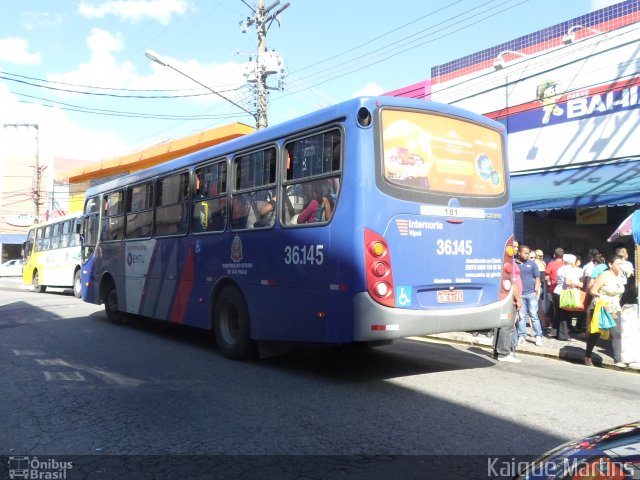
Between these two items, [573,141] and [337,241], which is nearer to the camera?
[337,241]

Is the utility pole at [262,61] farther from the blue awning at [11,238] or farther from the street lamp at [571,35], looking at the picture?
the blue awning at [11,238]

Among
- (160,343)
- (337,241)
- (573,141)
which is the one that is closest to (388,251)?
(337,241)

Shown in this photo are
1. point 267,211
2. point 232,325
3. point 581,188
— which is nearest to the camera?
point 267,211

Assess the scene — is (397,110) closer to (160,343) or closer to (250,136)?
(250,136)

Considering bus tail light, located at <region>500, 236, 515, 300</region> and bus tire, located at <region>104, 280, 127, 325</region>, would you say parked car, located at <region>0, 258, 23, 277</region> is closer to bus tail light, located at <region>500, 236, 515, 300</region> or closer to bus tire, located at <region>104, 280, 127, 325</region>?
bus tire, located at <region>104, 280, 127, 325</region>

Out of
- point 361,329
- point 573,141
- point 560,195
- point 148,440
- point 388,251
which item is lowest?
point 148,440

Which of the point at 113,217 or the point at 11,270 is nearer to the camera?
the point at 113,217

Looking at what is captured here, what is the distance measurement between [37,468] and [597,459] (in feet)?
12.3

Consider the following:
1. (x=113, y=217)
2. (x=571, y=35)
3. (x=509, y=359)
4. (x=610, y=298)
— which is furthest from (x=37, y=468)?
(x=571, y=35)

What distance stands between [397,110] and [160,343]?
5915mm

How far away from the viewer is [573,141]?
13.4 m

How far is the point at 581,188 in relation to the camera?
38.9 feet

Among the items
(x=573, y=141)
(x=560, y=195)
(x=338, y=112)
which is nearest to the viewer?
(x=338, y=112)

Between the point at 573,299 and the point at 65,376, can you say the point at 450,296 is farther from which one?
the point at 65,376
